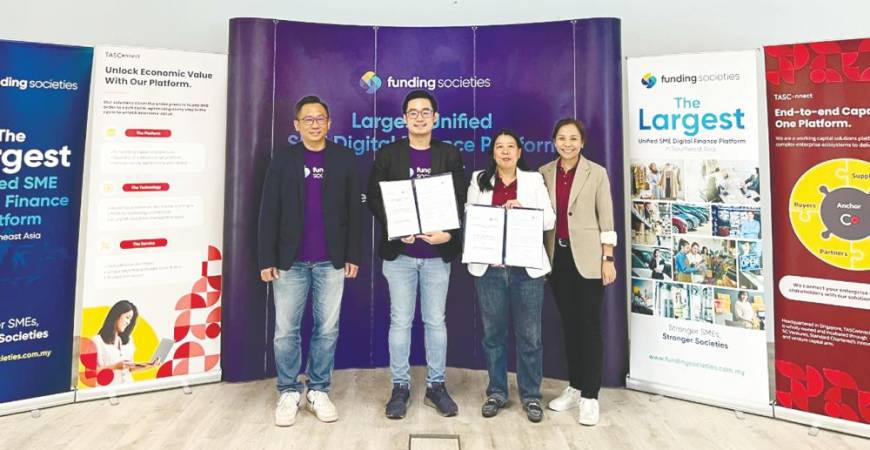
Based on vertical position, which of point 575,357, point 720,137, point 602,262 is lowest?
point 575,357

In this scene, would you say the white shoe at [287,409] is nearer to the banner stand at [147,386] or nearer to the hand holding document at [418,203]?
the banner stand at [147,386]

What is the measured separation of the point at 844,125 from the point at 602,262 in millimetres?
1345

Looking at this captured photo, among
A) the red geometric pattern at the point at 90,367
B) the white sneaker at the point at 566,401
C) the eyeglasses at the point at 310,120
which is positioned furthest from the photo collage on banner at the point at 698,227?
the red geometric pattern at the point at 90,367

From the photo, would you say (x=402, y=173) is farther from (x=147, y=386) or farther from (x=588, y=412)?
(x=147, y=386)

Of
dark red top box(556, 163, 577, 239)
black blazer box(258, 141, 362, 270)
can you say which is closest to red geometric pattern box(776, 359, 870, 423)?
dark red top box(556, 163, 577, 239)

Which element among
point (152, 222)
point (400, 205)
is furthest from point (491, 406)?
point (152, 222)

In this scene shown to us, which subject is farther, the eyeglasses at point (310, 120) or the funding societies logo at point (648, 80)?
the funding societies logo at point (648, 80)

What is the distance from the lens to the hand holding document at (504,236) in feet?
8.06

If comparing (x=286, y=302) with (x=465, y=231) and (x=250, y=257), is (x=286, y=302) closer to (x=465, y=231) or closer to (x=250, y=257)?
(x=250, y=257)

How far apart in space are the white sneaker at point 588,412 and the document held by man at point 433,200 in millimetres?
1114

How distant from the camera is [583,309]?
260 cm

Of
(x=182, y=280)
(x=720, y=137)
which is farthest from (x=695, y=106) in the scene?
(x=182, y=280)

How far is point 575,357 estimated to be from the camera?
8.93 ft

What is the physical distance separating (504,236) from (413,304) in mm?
593
